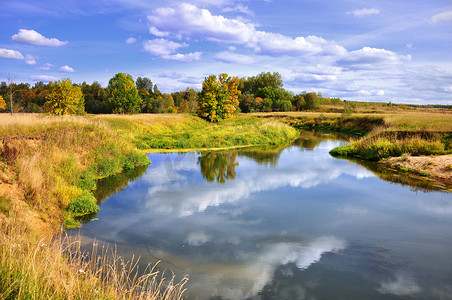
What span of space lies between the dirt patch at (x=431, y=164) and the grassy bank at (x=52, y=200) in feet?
58.0

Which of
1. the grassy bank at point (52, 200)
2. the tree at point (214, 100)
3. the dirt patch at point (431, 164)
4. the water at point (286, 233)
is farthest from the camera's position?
the tree at point (214, 100)

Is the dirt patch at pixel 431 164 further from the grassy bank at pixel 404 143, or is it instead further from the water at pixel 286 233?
the water at pixel 286 233

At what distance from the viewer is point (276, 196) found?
1455 centimetres

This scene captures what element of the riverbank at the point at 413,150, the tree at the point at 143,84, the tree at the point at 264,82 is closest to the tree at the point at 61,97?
the riverbank at the point at 413,150

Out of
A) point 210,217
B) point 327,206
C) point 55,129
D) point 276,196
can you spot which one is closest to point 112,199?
point 210,217

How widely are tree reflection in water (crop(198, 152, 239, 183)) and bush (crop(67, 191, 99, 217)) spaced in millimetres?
7213

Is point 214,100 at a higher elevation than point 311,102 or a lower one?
lower

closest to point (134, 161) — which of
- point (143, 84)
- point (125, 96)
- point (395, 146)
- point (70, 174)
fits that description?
point (70, 174)

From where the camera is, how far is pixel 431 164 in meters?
19.2

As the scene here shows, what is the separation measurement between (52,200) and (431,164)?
2120 cm

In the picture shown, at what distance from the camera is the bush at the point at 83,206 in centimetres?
1104

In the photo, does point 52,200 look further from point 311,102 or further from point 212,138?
point 311,102

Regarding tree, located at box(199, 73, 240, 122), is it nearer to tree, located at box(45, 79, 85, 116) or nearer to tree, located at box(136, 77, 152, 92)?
tree, located at box(45, 79, 85, 116)

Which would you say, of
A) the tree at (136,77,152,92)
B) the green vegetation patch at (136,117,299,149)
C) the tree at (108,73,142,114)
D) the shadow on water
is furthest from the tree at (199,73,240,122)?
the tree at (136,77,152,92)
